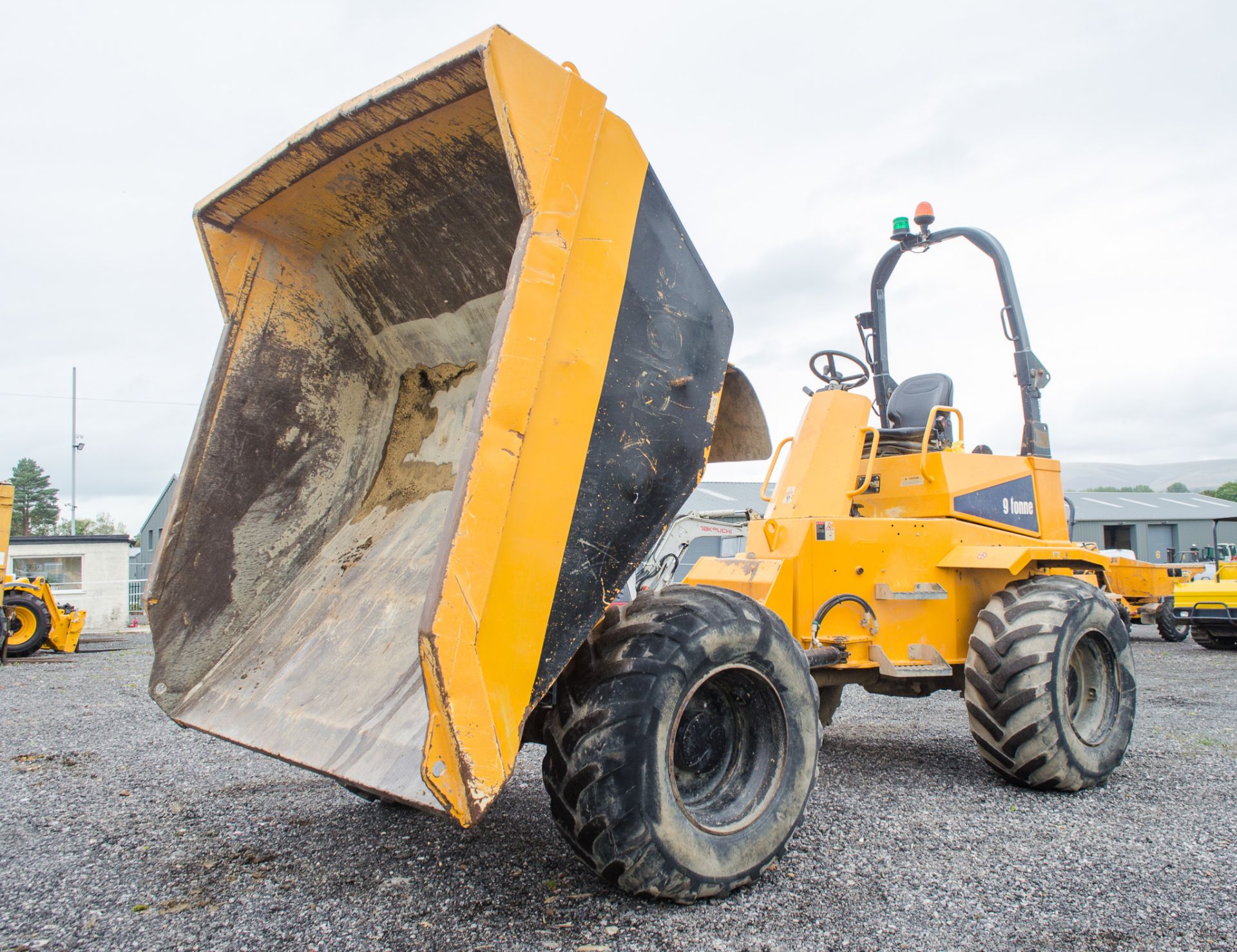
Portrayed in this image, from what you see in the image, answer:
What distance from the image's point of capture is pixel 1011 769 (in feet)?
14.1

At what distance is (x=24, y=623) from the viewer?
13.5m

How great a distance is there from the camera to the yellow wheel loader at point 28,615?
12.9 m

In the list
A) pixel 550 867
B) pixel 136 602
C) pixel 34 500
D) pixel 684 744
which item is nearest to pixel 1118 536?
pixel 136 602

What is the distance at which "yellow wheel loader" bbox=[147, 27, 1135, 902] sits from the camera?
2406 mm

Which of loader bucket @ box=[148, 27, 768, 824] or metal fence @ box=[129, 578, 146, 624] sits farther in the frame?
metal fence @ box=[129, 578, 146, 624]

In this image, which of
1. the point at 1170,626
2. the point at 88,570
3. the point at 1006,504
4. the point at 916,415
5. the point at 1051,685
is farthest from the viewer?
the point at 88,570

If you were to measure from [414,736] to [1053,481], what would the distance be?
471cm

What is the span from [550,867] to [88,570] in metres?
21.0

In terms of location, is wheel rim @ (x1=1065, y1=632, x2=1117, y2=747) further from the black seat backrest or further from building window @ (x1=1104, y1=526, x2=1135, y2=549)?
building window @ (x1=1104, y1=526, x2=1135, y2=549)

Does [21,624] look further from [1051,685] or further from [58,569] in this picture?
[1051,685]

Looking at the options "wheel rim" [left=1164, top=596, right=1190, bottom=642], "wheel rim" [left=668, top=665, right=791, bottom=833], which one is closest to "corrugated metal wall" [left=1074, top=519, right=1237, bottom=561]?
"wheel rim" [left=1164, top=596, right=1190, bottom=642]

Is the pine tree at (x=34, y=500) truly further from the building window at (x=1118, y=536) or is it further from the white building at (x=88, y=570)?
the building window at (x=1118, y=536)

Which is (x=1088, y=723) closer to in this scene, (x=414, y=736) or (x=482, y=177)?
(x=414, y=736)

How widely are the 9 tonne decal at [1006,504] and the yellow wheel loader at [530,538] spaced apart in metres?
0.11
